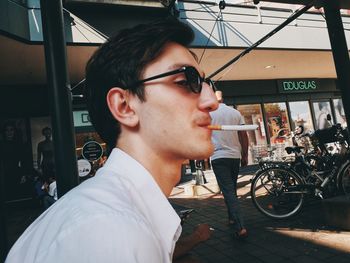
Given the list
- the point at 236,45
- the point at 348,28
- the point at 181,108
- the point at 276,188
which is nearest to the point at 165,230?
the point at 181,108

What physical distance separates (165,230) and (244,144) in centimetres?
415

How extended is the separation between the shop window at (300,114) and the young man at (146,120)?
50.0ft

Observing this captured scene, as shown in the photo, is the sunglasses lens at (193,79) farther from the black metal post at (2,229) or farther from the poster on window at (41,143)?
the poster on window at (41,143)

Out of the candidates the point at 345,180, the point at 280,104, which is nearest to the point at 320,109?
the point at 280,104

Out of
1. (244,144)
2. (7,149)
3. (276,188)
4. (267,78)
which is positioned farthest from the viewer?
(267,78)

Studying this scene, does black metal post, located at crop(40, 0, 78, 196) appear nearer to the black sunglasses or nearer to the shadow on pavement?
the black sunglasses

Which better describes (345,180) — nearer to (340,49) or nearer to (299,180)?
(299,180)

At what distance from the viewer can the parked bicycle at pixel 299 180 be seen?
497cm

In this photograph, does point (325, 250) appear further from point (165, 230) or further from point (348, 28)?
point (348, 28)

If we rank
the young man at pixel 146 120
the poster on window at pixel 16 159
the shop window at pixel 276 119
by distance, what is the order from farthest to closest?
the shop window at pixel 276 119 → the poster on window at pixel 16 159 → the young man at pixel 146 120

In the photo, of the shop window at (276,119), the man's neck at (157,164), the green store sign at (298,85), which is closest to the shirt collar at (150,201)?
the man's neck at (157,164)

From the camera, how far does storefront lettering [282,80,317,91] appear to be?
1525 centimetres

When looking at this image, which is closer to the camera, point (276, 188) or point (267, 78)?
point (276, 188)

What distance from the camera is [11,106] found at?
10852 mm
